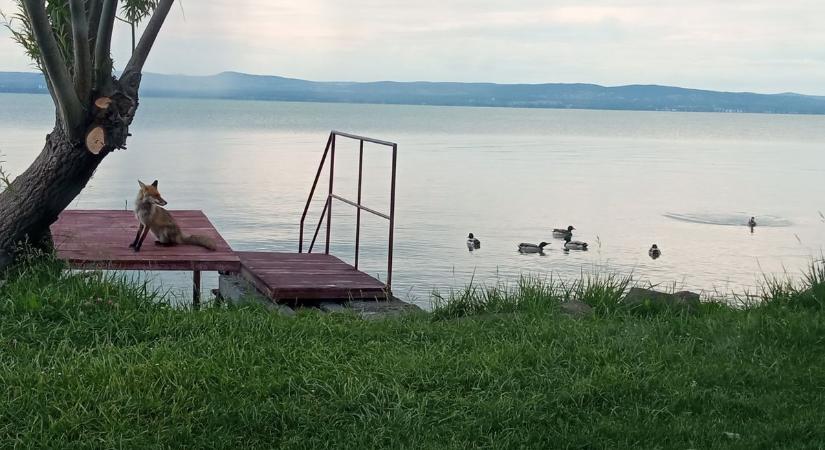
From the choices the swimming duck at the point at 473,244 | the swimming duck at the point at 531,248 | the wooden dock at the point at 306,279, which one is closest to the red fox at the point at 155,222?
the wooden dock at the point at 306,279

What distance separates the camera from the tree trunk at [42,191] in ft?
24.5

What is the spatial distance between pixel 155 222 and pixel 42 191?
1826 mm

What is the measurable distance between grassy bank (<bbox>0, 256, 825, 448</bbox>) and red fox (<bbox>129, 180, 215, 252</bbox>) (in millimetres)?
1977

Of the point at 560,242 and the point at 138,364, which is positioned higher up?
the point at 138,364

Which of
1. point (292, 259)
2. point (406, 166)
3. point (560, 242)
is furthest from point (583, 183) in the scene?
point (292, 259)

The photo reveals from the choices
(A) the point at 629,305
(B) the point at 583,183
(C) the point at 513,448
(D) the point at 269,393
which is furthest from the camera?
(B) the point at 583,183

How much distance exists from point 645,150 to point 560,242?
153 feet

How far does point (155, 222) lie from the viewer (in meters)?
9.30

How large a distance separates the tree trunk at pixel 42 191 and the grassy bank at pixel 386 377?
456mm

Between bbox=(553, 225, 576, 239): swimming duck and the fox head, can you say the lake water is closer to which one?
bbox=(553, 225, 576, 239): swimming duck

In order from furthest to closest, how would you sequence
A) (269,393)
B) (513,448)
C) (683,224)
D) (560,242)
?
(683,224)
(560,242)
(269,393)
(513,448)

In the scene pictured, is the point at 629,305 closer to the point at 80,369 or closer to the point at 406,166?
the point at 80,369

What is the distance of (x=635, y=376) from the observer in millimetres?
5766

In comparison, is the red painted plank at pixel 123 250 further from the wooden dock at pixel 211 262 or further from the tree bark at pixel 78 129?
the tree bark at pixel 78 129
